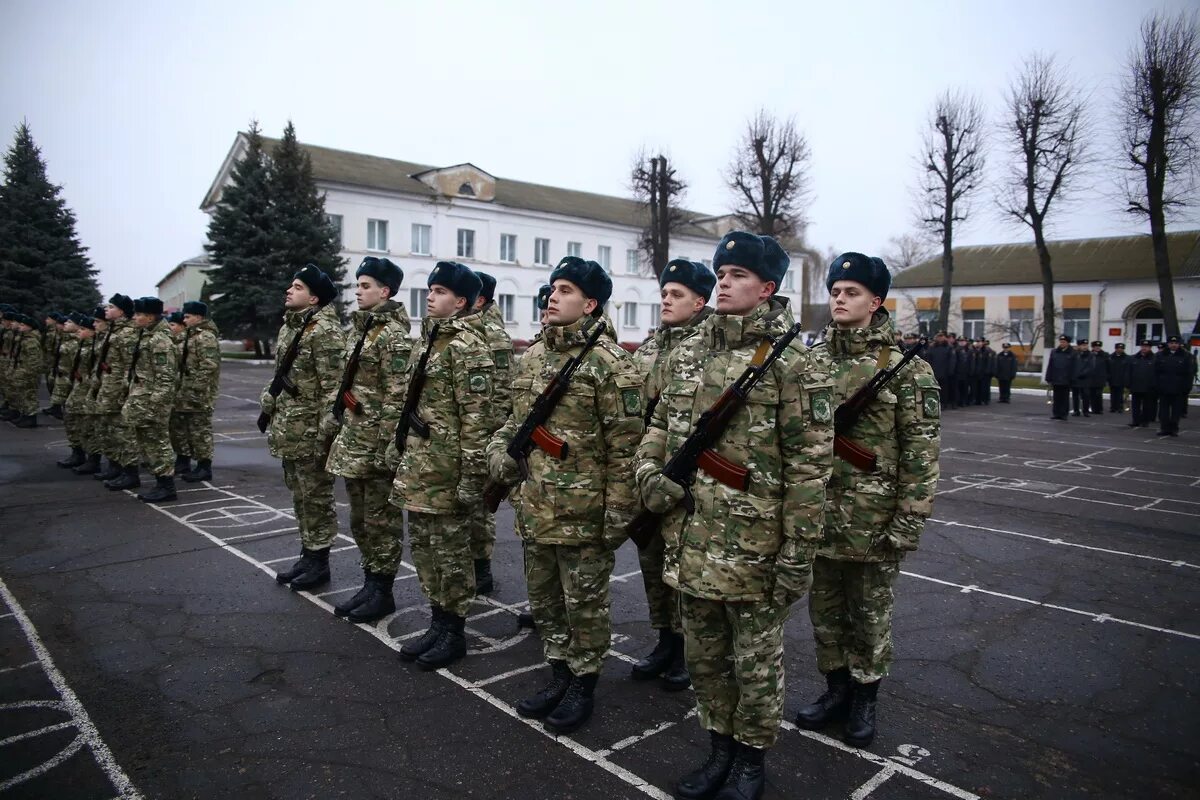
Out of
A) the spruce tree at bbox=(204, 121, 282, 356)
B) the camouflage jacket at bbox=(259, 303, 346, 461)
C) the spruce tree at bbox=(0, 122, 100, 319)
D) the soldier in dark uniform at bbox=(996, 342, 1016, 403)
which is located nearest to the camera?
the camouflage jacket at bbox=(259, 303, 346, 461)

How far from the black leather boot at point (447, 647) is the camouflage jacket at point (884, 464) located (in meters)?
2.31

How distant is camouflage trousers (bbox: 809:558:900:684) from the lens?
12.3ft

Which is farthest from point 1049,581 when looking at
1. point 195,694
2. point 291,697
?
point 195,694

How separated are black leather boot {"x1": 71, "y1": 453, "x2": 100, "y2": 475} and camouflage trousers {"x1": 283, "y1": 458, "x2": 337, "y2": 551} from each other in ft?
21.0

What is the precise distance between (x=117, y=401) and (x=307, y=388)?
544cm

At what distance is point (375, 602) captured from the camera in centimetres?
530

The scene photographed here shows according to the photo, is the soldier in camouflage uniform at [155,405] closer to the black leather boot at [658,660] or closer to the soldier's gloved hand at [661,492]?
the black leather boot at [658,660]

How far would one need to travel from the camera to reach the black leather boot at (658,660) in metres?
4.48

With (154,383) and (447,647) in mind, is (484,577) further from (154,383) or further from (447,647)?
(154,383)

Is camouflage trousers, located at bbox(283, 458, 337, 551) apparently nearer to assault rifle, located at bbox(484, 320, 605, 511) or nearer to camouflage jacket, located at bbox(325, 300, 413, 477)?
camouflage jacket, located at bbox(325, 300, 413, 477)

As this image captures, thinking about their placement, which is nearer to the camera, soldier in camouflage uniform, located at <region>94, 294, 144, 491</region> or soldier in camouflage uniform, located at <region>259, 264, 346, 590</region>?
soldier in camouflage uniform, located at <region>259, 264, 346, 590</region>

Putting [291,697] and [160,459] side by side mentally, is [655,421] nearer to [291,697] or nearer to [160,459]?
[291,697]

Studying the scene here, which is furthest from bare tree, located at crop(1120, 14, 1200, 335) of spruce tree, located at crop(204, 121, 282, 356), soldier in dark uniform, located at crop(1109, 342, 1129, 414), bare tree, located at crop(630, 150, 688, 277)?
spruce tree, located at crop(204, 121, 282, 356)

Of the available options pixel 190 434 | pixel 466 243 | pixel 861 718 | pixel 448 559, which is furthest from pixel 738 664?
pixel 466 243
